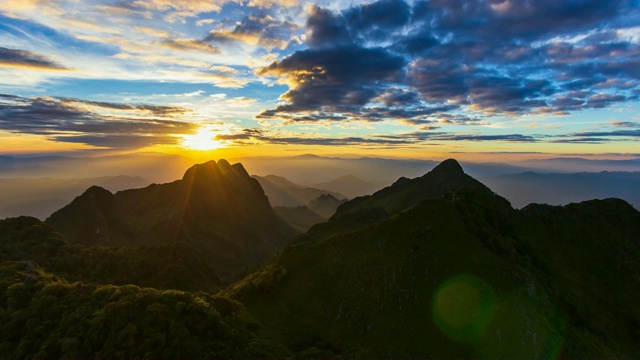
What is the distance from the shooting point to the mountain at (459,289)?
6675 cm

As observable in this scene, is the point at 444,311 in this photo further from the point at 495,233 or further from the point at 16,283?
the point at 16,283

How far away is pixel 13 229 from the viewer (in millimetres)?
128375

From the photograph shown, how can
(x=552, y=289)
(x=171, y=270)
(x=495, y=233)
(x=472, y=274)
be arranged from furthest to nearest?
(x=171, y=270)
(x=495, y=233)
(x=552, y=289)
(x=472, y=274)

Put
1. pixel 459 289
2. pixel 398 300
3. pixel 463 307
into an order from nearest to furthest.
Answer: pixel 463 307 → pixel 459 289 → pixel 398 300

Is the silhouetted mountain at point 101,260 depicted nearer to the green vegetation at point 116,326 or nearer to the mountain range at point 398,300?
the mountain range at point 398,300

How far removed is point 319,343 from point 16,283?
204ft

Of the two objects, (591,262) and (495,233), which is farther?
(591,262)

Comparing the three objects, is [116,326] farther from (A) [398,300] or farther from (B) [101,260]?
(B) [101,260]

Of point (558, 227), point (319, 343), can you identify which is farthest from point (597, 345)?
point (319, 343)

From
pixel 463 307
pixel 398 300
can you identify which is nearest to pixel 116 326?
pixel 398 300

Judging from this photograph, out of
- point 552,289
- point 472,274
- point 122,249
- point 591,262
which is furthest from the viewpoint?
point 122,249

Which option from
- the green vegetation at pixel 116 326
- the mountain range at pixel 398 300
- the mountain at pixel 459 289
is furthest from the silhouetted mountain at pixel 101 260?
the green vegetation at pixel 116 326

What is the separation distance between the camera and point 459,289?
236 ft

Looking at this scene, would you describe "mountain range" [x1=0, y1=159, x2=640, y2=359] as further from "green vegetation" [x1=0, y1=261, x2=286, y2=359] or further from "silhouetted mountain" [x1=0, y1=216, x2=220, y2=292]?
"silhouetted mountain" [x1=0, y1=216, x2=220, y2=292]
